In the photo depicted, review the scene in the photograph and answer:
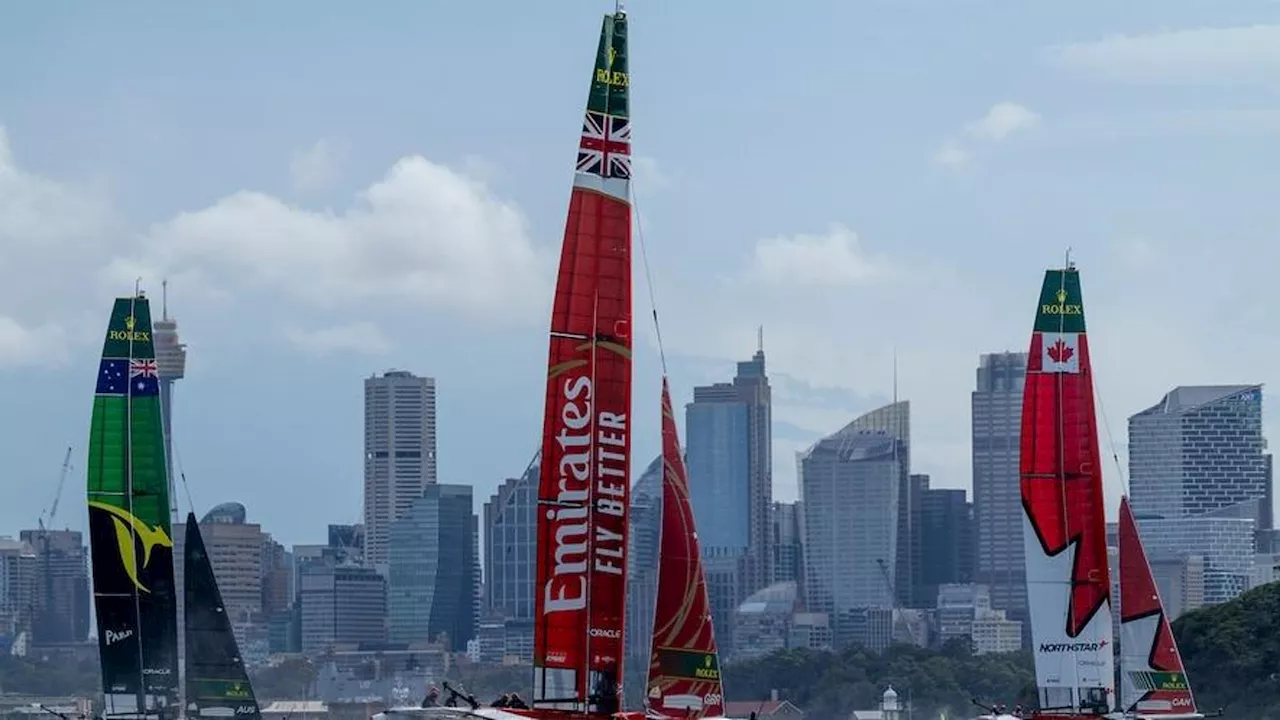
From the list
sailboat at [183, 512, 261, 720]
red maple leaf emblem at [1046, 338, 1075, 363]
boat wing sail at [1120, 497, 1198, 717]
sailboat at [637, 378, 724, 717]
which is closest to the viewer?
sailboat at [637, 378, 724, 717]

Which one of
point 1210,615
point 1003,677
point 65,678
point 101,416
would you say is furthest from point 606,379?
point 65,678

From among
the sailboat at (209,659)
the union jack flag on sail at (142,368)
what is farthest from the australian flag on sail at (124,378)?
the sailboat at (209,659)

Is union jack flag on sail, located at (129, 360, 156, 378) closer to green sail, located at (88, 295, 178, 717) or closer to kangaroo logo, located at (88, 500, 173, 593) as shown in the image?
green sail, located at (88, 295, 178, 717)

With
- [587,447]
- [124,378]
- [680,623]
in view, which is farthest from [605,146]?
[124,378]

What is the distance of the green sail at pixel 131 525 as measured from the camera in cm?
5384

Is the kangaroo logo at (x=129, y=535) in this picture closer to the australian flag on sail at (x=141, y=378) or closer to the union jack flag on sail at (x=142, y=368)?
the australian flag on sail at (x=141, y=378)

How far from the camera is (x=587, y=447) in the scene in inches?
1500

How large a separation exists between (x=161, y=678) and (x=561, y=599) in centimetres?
1822

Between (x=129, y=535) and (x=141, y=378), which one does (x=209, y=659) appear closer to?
(x=129, y=535)

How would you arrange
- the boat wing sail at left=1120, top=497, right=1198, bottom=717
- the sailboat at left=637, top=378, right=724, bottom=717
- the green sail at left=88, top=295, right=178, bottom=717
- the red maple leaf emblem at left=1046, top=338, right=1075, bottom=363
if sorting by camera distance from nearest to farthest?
the sailboat at left=637, top=378, right=724, bottom=717
the green sail at left=88, top=295, right=178, bottom=717
the red maple leaf emblem at left=1046, top=338, right=1075, bottom=363
the boat wing sail at left=1120, top=497, right=1198, bottom=717

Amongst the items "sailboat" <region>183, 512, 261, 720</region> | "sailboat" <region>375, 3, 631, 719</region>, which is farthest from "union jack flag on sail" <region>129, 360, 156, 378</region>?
"sailboat" <region>375, 3, 631, 719</region>

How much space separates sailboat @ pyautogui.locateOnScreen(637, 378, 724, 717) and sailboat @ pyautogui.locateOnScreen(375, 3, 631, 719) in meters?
5.80

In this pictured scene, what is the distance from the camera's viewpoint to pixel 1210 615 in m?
96.6

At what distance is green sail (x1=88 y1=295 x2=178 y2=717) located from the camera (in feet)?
177
